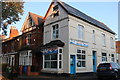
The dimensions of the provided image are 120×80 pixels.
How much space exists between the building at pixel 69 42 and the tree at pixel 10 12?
455cm

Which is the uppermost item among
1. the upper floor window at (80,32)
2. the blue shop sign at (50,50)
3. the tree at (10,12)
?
the tree at (10,12)

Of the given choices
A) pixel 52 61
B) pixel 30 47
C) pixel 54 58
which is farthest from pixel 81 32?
pixel 30 47

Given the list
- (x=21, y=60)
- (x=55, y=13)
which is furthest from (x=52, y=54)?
(x=21, y=60)

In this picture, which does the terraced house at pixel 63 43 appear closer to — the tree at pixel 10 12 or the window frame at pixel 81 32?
the window frame at pixel 81 32

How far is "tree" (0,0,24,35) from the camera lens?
14258mm

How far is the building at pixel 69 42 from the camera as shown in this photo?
1480cm

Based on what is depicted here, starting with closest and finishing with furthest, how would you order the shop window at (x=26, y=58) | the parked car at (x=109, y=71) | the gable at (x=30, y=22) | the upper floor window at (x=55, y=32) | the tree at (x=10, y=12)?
the parked car at (x=109, y=71) → the tree at (x=10, y=12) → the upper floor window at (x=55, y=32) → the shop window at (x=26, y=58) → the gable at (x=30, y=22)

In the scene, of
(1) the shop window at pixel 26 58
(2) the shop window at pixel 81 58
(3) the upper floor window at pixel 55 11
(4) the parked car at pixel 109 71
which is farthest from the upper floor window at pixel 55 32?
(4) the parked car at pixel 109 71

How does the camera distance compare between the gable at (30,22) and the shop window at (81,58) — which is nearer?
the shop window at (81,58)

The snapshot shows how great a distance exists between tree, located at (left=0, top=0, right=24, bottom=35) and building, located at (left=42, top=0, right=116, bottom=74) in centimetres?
455

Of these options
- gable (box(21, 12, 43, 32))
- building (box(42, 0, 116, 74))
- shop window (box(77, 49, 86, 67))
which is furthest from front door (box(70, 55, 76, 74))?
gable (box(21, 12, 43, 32))

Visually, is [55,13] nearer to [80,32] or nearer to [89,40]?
[80,32]

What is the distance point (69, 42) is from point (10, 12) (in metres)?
7.68

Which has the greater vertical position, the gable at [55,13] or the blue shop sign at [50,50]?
the gable at [55,13]
